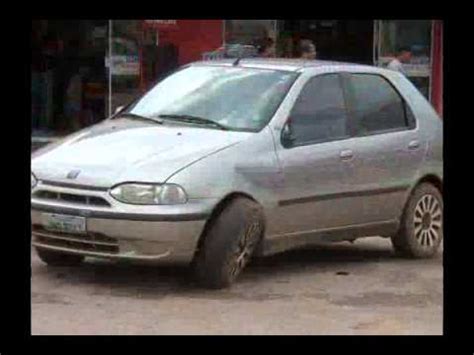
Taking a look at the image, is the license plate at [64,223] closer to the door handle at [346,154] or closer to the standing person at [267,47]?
the door handle at [346,154]

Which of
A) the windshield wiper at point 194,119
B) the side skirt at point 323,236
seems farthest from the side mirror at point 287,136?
the side skirt at point 323,236

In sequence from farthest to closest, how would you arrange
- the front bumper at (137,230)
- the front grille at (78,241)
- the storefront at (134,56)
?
the storefront at (134,56) → the front grille at (78,241) → the front bumper at (137,230)

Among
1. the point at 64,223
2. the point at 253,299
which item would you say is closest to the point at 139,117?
the point at 64,223

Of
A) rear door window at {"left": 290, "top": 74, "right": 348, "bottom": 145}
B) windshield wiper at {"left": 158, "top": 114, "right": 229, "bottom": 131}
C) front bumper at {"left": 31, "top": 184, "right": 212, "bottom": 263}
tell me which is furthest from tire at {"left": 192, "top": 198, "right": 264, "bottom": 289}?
rear door window at {"left": 290, "top": 74, "right": 348, "bottom": 145}

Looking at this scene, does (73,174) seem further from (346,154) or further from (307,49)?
(307,49)

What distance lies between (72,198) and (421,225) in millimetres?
3118

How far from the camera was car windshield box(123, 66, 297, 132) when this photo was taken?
25.2 feet

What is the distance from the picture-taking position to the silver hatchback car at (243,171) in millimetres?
6906

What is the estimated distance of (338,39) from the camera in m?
15.4

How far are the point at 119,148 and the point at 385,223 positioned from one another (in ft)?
7.69

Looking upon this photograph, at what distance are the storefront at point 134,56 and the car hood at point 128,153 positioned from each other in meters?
7.78

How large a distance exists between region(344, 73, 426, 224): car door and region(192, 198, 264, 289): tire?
1.13m

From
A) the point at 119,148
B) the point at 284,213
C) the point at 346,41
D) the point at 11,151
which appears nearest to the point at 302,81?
the point at 284,213
